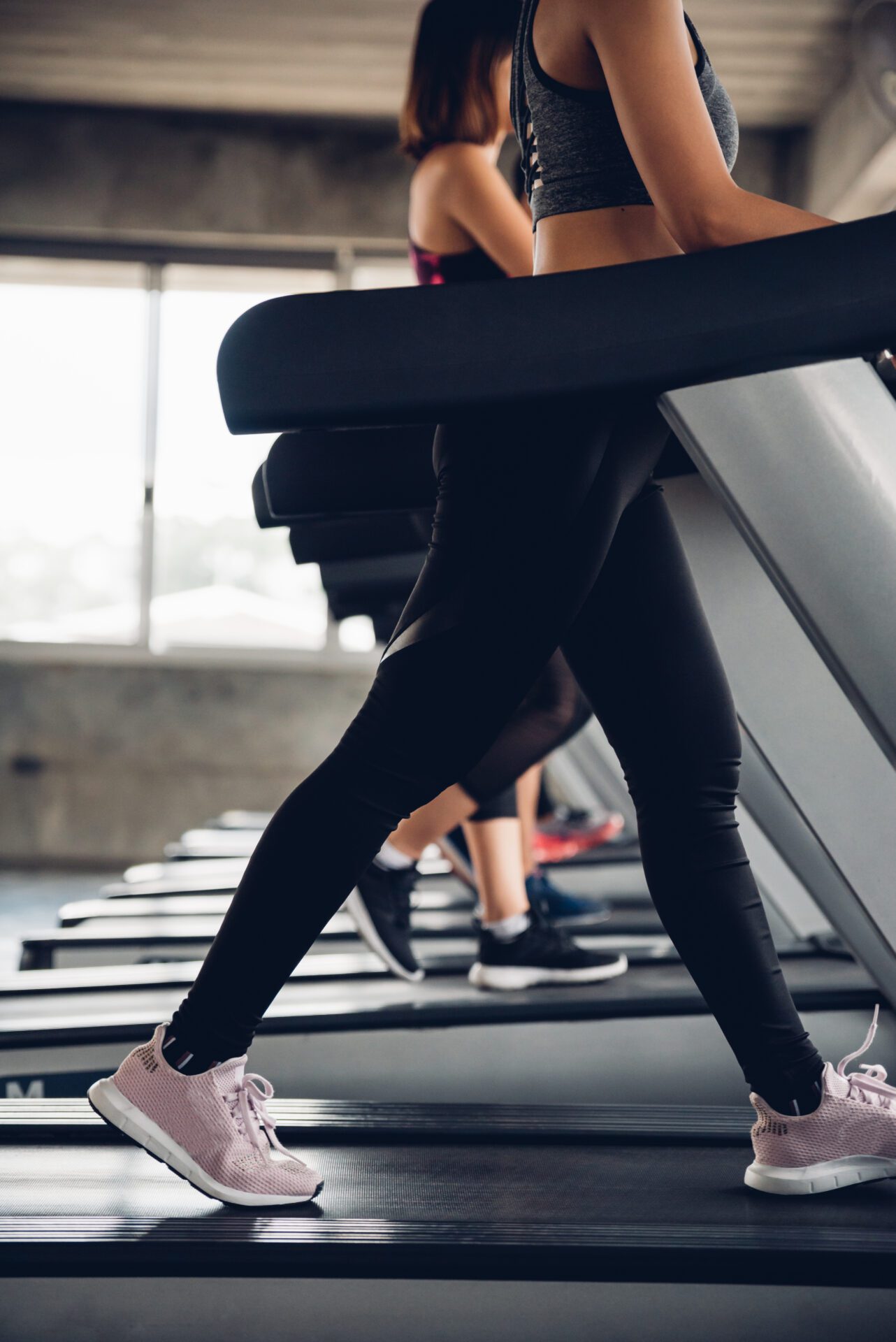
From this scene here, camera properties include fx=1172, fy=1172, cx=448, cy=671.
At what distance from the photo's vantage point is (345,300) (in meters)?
0.80

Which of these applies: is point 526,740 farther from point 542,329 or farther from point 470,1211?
point 542,329

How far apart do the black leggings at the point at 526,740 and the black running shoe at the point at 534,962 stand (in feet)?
0.62

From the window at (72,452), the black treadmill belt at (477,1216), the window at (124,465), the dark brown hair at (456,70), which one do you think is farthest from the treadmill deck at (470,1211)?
the window at (72,452)

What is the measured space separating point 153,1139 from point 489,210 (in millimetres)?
1260

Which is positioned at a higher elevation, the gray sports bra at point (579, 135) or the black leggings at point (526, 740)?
the gray sports bra at point (579, 135)

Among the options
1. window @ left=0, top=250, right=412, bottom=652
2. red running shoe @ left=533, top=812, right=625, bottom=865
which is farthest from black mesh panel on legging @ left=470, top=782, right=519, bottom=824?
window @ left=0, top=250, right=412, bottom=652

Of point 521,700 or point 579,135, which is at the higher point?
point 579,135

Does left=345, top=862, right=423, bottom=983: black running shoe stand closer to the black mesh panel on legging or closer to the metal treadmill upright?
the black mesh panel on legging

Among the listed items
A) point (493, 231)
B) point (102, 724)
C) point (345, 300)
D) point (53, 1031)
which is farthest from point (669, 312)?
point (102, 724)

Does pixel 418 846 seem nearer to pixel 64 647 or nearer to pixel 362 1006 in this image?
pixel 362 1006

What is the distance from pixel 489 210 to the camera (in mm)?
1611

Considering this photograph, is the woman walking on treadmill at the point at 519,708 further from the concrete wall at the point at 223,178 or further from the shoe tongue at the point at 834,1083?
the concrete wall at the point at 223,178

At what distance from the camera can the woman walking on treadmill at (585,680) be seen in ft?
2.79

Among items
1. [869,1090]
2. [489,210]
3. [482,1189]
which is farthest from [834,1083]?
[489,210]
